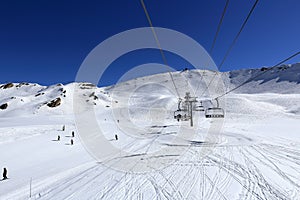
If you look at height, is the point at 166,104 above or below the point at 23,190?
above

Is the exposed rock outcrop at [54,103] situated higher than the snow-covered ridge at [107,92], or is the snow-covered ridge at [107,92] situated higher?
the snow-covered ridge at [107,92]

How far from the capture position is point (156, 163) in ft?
33.9

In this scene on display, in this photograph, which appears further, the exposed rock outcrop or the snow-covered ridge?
the exposed rock outcrop

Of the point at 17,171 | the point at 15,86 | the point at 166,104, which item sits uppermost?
the point at 15,86

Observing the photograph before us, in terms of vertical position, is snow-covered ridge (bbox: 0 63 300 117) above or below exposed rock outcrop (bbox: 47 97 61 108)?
above

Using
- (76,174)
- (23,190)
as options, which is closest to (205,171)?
(76,174)

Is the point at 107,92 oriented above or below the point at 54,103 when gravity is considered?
above

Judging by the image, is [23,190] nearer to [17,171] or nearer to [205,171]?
[17,171]

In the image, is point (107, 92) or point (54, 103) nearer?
point (54, 103)

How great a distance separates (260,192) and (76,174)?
740 centimetres

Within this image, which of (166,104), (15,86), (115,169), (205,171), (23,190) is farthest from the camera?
(15,86)

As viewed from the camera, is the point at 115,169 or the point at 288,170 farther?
the point at 115,169

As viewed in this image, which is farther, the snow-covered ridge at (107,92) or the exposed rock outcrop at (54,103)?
the exposed rock outcrop at (54,103)

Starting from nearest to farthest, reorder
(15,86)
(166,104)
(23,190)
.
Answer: (23,190), (166,104), (15,86)
